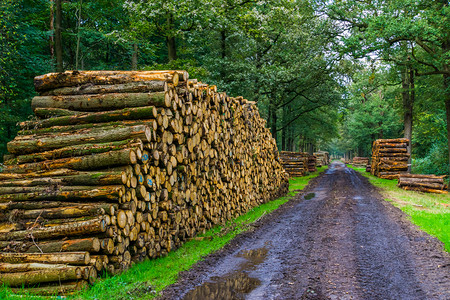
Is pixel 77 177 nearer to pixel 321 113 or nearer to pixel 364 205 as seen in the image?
pixel 364 205

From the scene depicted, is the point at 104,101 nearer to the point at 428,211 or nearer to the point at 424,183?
the point at 428,211

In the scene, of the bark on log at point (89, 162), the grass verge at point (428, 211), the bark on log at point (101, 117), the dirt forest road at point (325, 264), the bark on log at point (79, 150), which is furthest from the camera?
the grass verge at point (428, 211)

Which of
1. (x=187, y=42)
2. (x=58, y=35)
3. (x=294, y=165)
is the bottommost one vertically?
(x=294, y=165)

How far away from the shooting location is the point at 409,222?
9984 millimetres

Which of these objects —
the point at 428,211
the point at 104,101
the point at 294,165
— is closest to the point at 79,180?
the point at 104,101

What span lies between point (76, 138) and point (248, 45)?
55.3 feet

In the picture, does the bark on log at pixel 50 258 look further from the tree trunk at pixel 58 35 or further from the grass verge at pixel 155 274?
the tree trunk at pixel 58 35

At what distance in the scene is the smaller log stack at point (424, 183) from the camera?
17.2 meters

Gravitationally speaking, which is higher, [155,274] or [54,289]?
[54,289]

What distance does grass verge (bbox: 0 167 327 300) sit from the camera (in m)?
4.72

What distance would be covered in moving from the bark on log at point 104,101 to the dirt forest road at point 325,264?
11.1 ft

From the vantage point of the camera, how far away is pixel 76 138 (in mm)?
6445

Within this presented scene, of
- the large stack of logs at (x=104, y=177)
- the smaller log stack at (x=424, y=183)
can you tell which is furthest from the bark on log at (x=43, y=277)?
the smaller log stack at (x=424, y=183)

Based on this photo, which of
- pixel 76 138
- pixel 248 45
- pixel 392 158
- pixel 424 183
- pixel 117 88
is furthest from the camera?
pixel 392 158
